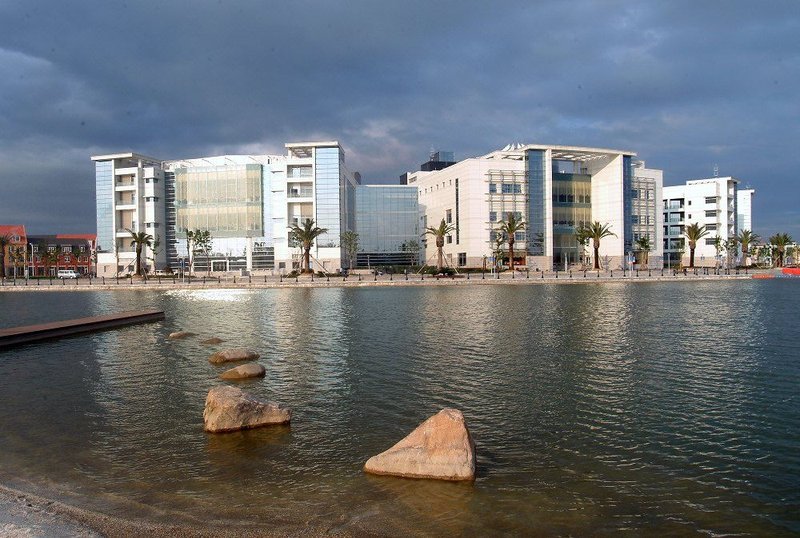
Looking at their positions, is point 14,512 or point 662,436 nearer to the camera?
point 14,512

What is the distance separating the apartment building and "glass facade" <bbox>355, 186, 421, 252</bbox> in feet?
217

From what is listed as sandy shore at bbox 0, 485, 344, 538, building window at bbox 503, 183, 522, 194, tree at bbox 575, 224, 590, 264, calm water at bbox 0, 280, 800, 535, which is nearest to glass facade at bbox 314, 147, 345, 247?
building window at bbox 503, 183, 522, 194

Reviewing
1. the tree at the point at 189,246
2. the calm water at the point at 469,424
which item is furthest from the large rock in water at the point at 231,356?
the tree at the point at 189,246

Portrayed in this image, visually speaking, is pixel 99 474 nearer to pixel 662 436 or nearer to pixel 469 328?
pixel 662 436

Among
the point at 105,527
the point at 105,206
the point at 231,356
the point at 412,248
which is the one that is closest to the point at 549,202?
the point at 412,248

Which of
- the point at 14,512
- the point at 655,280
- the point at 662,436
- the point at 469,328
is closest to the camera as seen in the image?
the point at 14,512

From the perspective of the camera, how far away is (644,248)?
12456 centimetres

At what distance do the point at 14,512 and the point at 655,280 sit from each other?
81.6m

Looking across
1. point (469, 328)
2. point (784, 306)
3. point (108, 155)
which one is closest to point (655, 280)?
point (784, 306)

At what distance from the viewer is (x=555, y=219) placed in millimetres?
125562

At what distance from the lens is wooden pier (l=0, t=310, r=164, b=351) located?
1053 inches

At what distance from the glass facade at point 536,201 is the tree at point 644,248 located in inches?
845

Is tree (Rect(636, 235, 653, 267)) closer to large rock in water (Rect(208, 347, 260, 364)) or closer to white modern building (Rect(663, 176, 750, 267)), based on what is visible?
white modern building (Rect(663, 176, 750, 267))

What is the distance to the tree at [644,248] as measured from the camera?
122875 millimetres
